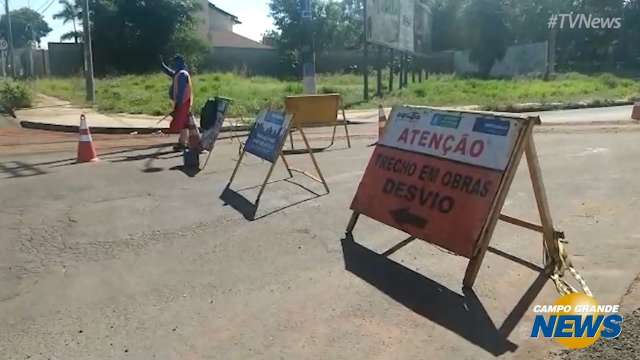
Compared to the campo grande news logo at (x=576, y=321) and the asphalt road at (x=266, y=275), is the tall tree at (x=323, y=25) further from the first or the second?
the campo grande news logo at (x=576, y=321)

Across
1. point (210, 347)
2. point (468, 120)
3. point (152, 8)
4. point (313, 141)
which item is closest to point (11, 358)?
point (210, 347)

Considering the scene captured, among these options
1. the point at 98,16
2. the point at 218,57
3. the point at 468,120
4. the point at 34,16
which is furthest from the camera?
the point at 34,16

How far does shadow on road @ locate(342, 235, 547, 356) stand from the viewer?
12.9 ft

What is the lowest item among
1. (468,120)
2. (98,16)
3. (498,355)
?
(498,355)

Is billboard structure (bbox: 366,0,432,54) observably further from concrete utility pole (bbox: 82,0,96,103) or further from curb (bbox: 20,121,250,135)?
curb (bbox: 20,121,250,135)

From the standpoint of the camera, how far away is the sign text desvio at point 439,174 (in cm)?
466

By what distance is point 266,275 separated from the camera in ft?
16.4

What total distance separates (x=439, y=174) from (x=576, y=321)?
159cm

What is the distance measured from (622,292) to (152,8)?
50.1 metres

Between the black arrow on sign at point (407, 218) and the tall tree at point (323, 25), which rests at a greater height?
the tall tree at point (323, 25)

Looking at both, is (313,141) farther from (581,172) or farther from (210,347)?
(210,347)

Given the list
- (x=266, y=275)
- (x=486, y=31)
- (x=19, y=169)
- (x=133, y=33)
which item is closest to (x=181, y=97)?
(x=19, y=169)

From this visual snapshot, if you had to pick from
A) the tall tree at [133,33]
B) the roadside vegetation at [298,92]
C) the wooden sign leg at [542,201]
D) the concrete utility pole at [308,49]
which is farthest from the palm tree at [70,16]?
the wooden sign leg at [542,201]

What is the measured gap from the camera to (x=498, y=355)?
12.0ft
